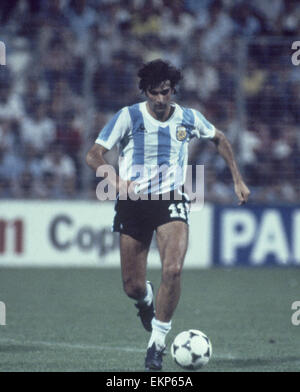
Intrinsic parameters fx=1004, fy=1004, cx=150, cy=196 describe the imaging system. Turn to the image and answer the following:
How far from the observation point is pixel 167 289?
726 centimetres

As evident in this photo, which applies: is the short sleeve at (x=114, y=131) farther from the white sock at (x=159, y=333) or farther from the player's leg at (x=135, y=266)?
the white sock at (x=159, y=333)

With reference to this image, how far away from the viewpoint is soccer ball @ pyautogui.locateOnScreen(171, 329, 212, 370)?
7.00 m

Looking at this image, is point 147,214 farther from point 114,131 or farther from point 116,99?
point 116,99

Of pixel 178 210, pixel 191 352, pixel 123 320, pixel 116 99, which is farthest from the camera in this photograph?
pixel 116 99

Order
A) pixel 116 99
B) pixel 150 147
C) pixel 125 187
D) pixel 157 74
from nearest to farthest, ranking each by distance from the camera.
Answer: pixel 125 187 → pixel 157 74 → pixel 150 147 → pixel 116 99

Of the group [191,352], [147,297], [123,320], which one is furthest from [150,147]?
[123,320]

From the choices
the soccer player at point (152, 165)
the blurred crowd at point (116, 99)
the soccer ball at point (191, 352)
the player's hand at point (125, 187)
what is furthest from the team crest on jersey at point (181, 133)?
the blurred crowd at point (116, 99)

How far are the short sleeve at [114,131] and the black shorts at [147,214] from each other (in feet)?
1.56

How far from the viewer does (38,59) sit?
15484 mm

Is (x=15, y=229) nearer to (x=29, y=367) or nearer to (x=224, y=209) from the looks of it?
(x=224, y=209)

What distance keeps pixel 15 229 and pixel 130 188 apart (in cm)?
802

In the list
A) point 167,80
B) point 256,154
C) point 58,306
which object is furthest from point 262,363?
point 256,154

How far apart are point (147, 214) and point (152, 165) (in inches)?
15.3

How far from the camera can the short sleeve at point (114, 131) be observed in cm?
755
